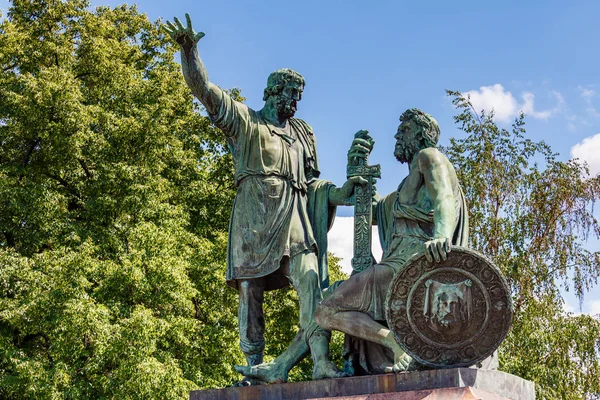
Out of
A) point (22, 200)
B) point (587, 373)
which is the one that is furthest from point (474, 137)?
point (22, 200)

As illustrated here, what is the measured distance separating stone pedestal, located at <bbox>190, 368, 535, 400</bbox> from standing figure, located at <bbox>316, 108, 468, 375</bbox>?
0.22m

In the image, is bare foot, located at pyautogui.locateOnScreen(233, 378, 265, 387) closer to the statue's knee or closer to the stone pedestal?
the stone pedestal

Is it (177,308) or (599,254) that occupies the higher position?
(599,254)

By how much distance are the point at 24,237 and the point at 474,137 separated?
1065cm

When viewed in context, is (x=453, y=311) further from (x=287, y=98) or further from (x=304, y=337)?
(x=287, y=98)

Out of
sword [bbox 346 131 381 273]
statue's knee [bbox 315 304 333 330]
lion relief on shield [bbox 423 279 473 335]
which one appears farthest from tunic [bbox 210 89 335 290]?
lion relief on shield [bbox 423 279 473 335]

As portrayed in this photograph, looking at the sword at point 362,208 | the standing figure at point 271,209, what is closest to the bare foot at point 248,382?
the standing figure at point 271,209

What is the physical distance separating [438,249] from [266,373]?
1899 mm

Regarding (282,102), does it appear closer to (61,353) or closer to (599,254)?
(61,353)

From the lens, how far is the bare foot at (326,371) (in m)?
7.95

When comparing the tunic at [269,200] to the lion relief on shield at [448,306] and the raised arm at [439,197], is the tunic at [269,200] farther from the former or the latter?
the lion relief on shield at [448,306]

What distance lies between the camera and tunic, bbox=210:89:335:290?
877 centimetres

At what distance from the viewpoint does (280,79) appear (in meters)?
9.20

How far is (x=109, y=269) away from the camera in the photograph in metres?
19.2
